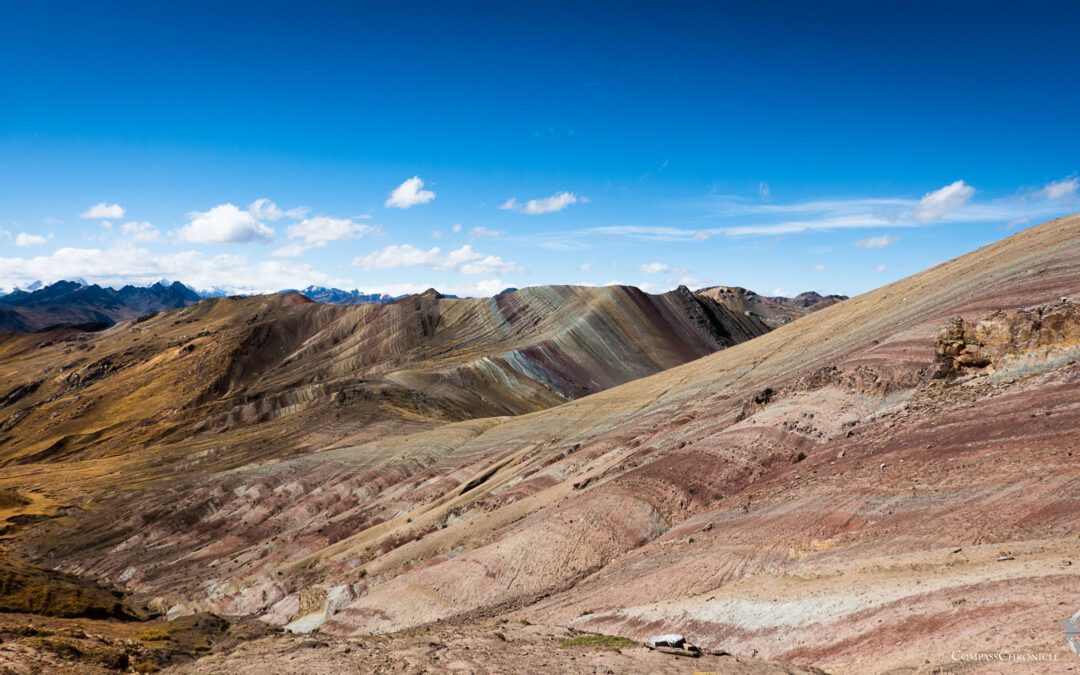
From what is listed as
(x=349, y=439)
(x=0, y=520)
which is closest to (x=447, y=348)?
(x=349, y=439)

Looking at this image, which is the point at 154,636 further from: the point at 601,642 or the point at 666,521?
the point at 666,521

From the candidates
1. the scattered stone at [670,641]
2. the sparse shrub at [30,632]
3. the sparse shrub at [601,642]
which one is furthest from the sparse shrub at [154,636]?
the scattered stone at [670,641]

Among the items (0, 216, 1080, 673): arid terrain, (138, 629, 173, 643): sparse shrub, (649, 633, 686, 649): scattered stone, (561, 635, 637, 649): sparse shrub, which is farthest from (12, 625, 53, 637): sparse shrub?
(649, 633, 686, 649): scattered stone

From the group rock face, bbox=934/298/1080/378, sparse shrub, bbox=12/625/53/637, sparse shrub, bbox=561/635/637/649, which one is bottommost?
sparse shrub, bbox=561/635/637/649

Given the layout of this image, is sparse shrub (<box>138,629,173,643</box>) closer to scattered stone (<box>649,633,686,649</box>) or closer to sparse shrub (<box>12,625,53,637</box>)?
sparse shrub (<box>12,625,53,637</box>)

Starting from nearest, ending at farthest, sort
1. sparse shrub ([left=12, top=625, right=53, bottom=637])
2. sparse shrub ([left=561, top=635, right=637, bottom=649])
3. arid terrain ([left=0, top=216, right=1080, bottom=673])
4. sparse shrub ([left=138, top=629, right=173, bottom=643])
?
1. arid terrain ([left=0, top=216, right=1080, bottom=673])
2. sparse shrub ([left=561, top=635, right=637, bottom=649])
3. sparse shrub ([left=12, top=625, right=53, bottom=637])
4. sparse shrub ([left=138, top=629, right=173, bottom=643])

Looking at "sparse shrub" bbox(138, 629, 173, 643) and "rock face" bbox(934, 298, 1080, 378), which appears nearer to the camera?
"rock face" bbox(934, 298, 1080, 378)

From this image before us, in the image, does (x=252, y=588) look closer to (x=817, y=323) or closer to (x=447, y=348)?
(x=817, y=323)

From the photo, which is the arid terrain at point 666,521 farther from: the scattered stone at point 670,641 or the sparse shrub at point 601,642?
the scattered stone at point 670,641
